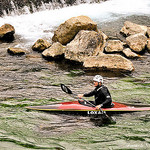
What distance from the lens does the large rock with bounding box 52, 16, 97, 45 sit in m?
12.2

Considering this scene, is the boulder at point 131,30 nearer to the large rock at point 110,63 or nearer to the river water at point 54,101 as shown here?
the river water at point 54,101

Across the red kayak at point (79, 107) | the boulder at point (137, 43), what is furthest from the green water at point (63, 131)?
the boulder at point (137, 43)

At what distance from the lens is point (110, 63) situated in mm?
9797

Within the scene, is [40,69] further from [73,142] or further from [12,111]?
[73,142]

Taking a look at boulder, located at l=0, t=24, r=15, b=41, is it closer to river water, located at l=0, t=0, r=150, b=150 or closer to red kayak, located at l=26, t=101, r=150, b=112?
river water, located at l=0, t=0, r=150, b=150

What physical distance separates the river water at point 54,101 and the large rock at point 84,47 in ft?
2.19

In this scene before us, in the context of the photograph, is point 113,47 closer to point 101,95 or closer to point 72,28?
point 72,28

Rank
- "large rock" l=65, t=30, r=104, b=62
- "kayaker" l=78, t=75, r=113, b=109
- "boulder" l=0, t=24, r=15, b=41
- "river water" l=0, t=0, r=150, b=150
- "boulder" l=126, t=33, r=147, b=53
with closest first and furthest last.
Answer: "river water" l=0, t=0, r=150, b=150 → "kayaker" l=78, t=75, r=113, b=109 → "large rock" l=65, t=30, r=104, b=62 → "boulder" l=126, t=33, r=147, b=53 → "boulder" l=0, t=24, r=15, b=41

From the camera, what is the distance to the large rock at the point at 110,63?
9.67 m

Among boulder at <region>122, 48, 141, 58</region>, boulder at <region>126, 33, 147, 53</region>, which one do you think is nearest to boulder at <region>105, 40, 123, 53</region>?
boulder at <region>122, 48, 141, 58</region>

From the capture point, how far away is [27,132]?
17.2 feet

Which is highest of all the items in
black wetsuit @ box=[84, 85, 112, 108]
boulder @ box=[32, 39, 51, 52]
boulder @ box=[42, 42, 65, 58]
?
boulder @ box=[32, 39, 51, 52]

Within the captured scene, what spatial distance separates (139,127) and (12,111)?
12.0 feet

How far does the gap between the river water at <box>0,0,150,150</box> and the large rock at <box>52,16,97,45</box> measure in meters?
1.92
